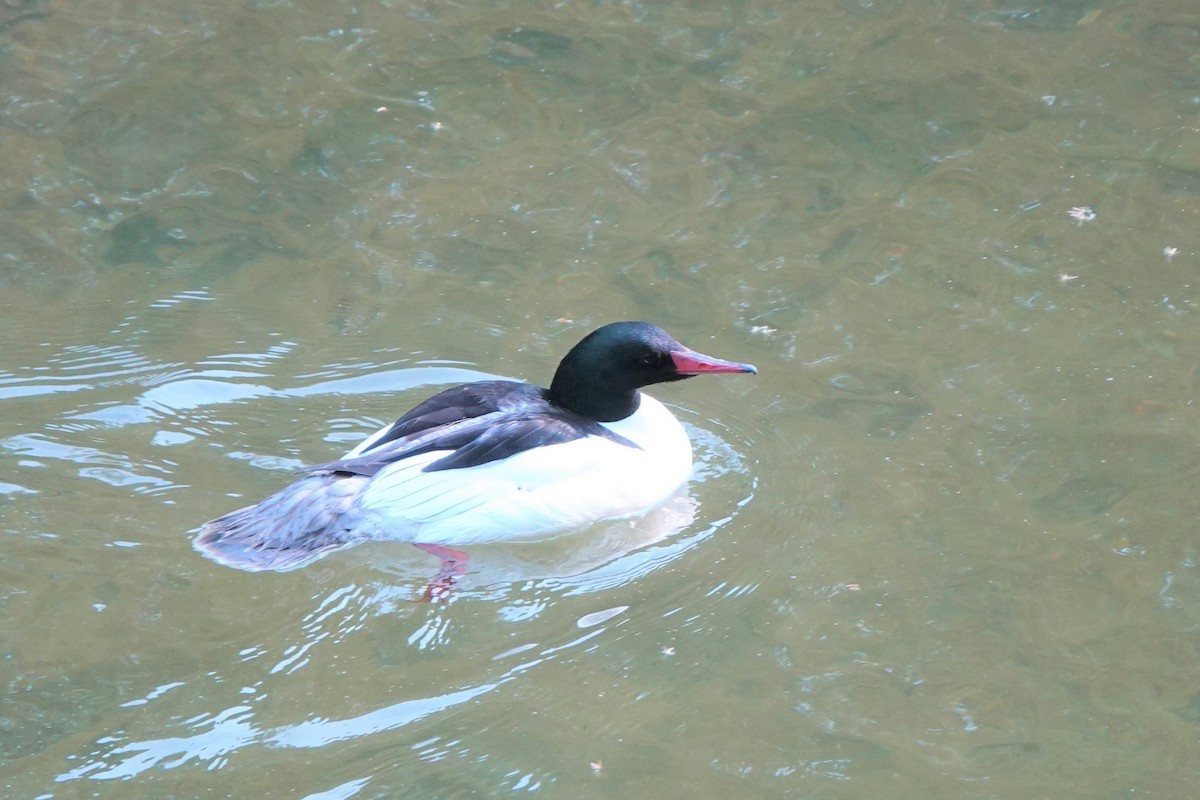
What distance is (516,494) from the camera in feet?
18.5

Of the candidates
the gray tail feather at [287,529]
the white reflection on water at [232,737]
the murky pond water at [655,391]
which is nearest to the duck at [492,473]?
the gray tail feather at [287,529]

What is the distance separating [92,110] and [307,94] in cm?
131

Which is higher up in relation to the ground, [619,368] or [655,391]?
[619,368]

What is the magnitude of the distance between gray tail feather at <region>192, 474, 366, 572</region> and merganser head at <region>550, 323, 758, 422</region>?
1.05 m

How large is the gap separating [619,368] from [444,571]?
1185mm

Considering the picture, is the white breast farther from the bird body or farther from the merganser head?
the merganser head

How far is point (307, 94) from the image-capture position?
27.9 ft

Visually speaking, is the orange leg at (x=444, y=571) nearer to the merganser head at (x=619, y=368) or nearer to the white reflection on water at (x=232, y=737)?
the white reflection on water at (x=232, y=737)

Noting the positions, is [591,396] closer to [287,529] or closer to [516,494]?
[516,494]

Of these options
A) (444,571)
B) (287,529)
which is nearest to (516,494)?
(444,571)

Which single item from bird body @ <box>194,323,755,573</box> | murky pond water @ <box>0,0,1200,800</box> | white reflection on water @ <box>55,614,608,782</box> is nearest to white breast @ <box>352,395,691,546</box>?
bird body @ <box>194,323,755,573</box>

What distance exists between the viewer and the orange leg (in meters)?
5.30

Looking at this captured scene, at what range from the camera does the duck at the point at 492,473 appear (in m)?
5.43

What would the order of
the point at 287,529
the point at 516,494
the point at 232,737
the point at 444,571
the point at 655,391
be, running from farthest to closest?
the point at 655,391
the point at 516,494
the point at 444,571
the point at 287,529
the point at 232,737
